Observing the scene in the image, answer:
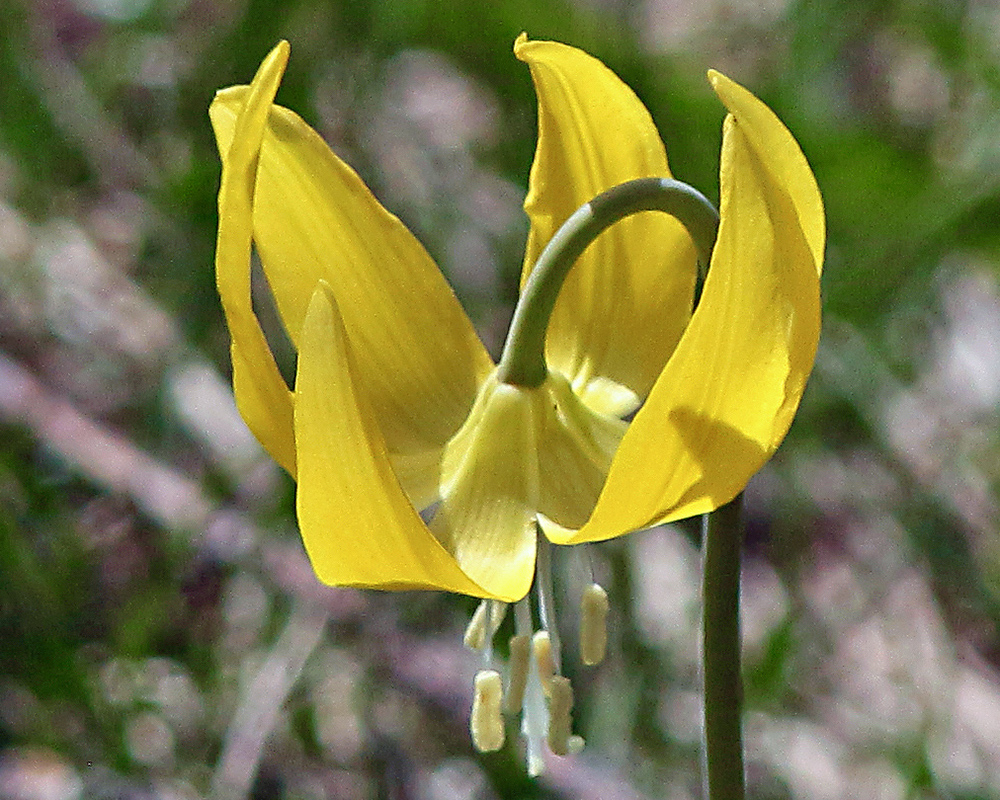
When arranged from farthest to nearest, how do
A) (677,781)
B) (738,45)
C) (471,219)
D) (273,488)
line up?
(738,45) → (471,219) → (273,488) → (677,781)

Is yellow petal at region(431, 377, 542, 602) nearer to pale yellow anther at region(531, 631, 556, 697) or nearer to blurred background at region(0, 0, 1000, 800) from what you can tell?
pale yellow anther at region(531, 631, 556, 697)

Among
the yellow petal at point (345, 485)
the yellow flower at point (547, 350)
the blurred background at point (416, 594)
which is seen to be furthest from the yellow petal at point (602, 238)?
the blurred background at point (416, 594)

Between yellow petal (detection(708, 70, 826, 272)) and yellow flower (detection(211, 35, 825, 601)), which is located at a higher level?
yellow petal (detection(708, 70, 826, 272))

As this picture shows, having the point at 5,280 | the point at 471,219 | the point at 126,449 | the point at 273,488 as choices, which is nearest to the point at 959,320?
the point at 471,219

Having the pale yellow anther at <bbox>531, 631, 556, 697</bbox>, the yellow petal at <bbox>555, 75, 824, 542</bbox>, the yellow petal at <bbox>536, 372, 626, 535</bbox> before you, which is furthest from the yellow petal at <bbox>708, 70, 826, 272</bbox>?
the pale yellow anther at <bbox>531, 631, 556, 697</bbox>

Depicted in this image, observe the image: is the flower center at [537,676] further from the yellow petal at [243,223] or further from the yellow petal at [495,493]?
the yellow petal at [243,223]

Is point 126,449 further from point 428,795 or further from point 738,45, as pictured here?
point 738,45

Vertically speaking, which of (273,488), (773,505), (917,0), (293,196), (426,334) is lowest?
(773,505)
